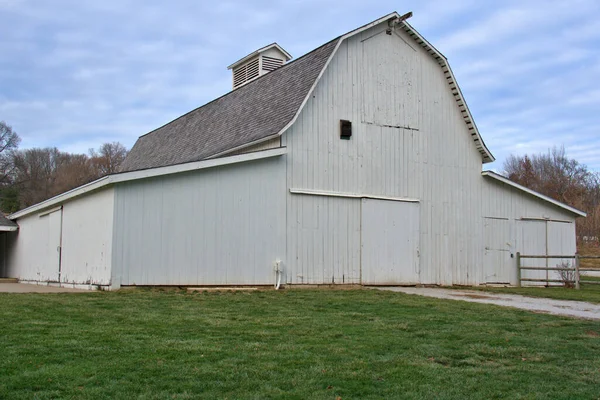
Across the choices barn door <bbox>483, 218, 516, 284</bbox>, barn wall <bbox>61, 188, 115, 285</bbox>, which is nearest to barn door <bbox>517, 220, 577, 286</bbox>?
barn door <bbox>483, 218, 516, 284</bbox>

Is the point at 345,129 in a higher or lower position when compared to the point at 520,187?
higher

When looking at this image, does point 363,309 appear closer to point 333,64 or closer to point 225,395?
point 225,395

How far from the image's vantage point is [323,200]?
15734 mm

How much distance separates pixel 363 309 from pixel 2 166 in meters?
46.2

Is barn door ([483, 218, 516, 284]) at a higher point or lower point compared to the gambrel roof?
lower

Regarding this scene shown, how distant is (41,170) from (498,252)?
45416mm

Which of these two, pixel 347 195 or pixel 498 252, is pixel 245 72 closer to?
pixel 347 195

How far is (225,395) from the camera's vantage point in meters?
4.84

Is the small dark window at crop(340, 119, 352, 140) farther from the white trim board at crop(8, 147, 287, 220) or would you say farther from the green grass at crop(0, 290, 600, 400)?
the green grass at crop(0, 290, 600, 400)

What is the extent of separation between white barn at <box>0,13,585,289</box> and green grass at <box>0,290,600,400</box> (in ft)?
10.3

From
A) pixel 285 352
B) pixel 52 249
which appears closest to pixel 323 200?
pixel 52 249

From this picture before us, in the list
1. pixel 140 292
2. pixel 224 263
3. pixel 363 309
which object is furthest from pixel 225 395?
pixel 224 263

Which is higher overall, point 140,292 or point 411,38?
point 411,38

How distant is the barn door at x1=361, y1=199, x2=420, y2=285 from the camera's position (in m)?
16.1
